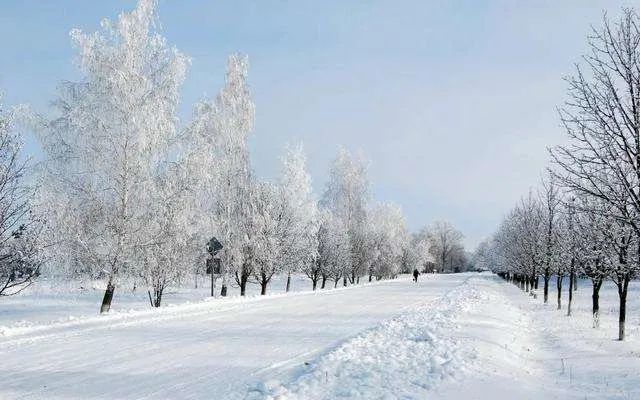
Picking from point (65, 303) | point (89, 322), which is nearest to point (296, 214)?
point (65, 303)

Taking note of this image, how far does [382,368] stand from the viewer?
9000 mm

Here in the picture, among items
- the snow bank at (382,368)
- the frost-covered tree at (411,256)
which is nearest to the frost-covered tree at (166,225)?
the snow bank at (382,368)

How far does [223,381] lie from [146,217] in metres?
12.7

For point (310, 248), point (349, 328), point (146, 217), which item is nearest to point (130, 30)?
point (146, 217)

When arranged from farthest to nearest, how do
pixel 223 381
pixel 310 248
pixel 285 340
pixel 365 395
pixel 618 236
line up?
pixel 310 248, pixel 618 236, pixel 285 340, pixel 223 381, pixel 365 395

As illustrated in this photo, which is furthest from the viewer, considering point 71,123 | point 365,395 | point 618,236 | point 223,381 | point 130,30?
point 130,30

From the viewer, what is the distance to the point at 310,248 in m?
38.1

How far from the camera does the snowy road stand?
24.7ft

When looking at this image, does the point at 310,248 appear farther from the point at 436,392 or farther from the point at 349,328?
the point at 436,392

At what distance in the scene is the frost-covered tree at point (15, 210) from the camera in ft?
46.5

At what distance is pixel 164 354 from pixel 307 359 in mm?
2843

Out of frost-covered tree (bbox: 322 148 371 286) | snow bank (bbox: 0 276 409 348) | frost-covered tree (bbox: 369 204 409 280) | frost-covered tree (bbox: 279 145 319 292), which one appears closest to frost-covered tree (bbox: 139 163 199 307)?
snow bank (bbox: 0 276 409 348)

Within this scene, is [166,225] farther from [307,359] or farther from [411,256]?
[411,256]

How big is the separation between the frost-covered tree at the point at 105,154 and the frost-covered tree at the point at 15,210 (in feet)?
7.40
